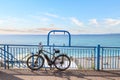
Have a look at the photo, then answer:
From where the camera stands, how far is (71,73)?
9.52m

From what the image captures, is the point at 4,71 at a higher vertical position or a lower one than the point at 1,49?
lower

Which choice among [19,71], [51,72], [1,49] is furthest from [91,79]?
[1,49]

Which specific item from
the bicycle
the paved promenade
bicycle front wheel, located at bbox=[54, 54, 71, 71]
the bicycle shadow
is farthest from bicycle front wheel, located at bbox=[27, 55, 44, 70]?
the bicycle shadow

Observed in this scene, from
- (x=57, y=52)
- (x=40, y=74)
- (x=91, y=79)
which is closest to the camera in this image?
(x=91, y=79)

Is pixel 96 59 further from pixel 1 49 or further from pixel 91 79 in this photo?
pixel 1 49

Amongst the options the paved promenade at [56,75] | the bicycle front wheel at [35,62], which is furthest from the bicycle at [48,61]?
the paved promenade at [56,75]

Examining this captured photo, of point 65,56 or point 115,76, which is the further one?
point 65,56

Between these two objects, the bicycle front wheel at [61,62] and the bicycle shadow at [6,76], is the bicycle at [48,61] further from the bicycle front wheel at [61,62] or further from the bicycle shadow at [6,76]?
the bicycle shadow at [6,76]

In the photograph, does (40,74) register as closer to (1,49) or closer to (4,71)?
(4,71)

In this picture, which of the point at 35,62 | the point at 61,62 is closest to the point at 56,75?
the point at 61,62

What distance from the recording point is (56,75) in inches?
363

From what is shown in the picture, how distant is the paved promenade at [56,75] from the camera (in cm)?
873

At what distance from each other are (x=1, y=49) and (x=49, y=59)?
6.74ft

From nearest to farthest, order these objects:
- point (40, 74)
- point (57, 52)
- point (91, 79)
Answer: point (91, 79)
point (40, 74)
point (57, 52)
